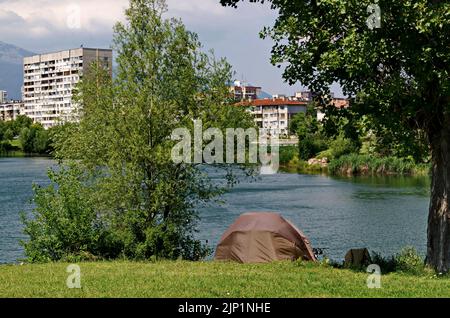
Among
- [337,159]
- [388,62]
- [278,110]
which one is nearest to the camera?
[388,62]

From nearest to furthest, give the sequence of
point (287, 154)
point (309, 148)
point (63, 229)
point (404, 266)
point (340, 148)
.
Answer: point (404, 266)
point (63, 229)
point (340, 148)
point (309, 148)
point (287, 154)

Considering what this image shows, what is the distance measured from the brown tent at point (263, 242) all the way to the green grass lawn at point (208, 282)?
417cm

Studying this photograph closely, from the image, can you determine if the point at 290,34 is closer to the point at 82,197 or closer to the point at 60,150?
the point at 82,197

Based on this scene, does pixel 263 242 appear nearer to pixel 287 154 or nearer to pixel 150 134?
pixel 150 134

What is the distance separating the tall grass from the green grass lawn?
61.5m

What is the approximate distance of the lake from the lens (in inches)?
1304

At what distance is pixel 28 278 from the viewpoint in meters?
14.8

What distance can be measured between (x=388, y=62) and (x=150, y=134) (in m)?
10.6

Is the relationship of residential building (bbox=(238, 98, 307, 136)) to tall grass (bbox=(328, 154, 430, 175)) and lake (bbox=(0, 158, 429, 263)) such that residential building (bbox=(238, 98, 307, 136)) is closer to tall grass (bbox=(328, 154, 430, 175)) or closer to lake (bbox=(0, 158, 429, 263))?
tall grass (bbox=(328, 154, 430, 175))

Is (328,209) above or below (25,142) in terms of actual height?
below

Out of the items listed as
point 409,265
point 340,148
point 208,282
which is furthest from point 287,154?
point 208,282

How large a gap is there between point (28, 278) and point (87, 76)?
14981mm

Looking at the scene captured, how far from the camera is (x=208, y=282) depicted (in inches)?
536
